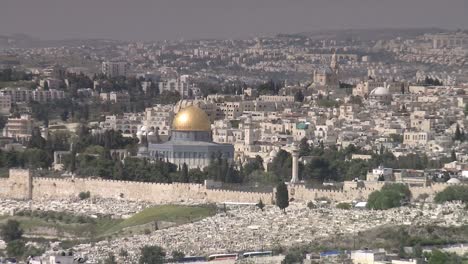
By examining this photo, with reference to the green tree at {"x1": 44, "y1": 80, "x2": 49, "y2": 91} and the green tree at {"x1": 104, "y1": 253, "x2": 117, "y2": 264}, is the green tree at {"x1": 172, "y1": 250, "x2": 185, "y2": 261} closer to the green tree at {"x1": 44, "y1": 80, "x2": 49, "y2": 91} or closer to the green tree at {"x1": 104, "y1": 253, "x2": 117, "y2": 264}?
the green tree at {"x1": 104, "y1": 253, "x2": 117, "y2": 264}

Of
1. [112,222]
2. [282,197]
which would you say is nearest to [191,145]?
[112,222]

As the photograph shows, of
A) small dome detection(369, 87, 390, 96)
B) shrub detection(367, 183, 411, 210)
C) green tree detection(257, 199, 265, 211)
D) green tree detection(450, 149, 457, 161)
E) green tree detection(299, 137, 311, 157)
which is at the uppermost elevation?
shrub detection(367, 183, 411, 210)

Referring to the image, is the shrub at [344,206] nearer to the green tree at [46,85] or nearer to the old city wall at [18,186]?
the old city wall at [18,186]

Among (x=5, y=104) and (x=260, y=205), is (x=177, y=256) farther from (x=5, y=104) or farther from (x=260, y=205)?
(x=5, y=104)

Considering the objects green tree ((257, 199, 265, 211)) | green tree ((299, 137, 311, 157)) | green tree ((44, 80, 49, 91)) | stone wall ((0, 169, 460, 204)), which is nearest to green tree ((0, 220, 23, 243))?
stone wall ((0, 169, 460, 204))

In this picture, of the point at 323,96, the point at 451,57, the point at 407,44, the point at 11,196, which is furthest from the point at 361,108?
the point at 407,44

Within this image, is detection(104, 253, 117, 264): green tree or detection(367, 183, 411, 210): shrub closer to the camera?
detection(104, 253, 117, 264): green tree
